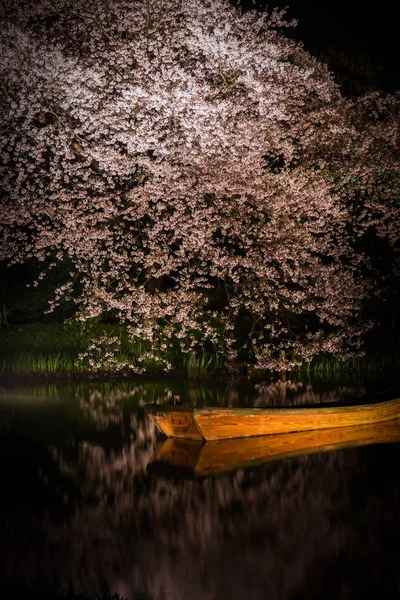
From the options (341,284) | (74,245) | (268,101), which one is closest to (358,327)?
(341,284)

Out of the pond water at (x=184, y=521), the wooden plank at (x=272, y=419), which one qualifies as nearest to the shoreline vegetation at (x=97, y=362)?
the pond water at (x=184, y=521)

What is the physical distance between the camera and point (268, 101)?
643 inches

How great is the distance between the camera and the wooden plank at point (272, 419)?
11.7 m

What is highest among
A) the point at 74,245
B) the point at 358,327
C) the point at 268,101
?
the point at 268,101

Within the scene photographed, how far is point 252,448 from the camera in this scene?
1159cm

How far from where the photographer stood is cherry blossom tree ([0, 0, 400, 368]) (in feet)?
52.7

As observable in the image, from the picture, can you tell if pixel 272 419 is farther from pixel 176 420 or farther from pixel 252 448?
pixel 176 420

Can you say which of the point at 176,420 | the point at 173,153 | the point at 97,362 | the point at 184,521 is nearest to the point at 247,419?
the point at 176,420

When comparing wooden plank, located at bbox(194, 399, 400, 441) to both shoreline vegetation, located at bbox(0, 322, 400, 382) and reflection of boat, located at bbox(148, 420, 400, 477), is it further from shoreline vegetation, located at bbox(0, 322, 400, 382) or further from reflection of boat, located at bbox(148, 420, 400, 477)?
shoreline vegetation, located at bbox(0, 322, 400, 382)

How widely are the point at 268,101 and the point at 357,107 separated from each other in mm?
3183

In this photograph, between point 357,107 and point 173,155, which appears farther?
point 357,107

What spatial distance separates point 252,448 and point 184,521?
3262 mm

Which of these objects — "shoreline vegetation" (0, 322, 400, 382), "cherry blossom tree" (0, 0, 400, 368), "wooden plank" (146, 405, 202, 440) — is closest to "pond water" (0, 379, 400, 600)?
"wooden plank" (146, 405, 202, 440)

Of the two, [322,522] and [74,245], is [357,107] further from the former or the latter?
[322,522]
